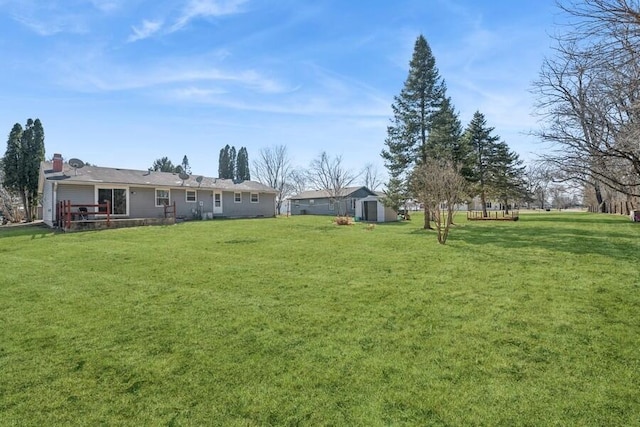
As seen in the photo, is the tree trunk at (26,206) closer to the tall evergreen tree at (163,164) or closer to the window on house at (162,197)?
the window on house at (162,197)

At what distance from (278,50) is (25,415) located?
469 inches

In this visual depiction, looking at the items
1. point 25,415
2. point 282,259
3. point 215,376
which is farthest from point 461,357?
point 282,259

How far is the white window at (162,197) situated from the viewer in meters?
21.8

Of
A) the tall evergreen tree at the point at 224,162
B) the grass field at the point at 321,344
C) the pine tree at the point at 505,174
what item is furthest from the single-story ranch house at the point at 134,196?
the tall evergreen tree at the point at 224,162

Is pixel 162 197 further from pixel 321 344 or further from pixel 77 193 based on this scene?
pixel 321 344

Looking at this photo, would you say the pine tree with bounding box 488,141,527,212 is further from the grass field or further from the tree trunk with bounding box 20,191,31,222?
the tree trunk with bounding box 20,191,31,222

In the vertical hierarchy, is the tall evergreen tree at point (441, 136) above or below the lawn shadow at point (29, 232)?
above

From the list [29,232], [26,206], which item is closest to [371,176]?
[26,206]

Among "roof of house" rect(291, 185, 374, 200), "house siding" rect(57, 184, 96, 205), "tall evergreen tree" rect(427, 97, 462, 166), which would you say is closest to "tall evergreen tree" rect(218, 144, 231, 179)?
"roof of house" rect(291, 185, 374, 200)

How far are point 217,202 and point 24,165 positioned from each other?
15612mm

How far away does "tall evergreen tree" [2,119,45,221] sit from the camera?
85.6 feet

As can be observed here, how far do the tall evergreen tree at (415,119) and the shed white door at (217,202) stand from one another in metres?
12.6

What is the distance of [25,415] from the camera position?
3014 mm

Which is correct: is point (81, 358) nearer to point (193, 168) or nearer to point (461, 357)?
point (461, 357)
